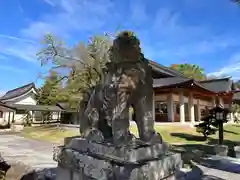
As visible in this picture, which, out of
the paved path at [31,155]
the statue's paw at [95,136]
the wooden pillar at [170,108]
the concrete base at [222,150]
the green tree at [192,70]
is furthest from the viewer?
the green tree at [192,70]

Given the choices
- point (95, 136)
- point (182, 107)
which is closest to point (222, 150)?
point (95, 136)

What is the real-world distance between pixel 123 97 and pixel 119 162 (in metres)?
0.84

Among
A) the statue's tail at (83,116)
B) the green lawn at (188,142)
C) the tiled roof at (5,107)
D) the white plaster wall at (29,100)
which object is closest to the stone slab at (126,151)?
the statue's tail at (83,116)

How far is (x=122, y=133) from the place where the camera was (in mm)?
2951

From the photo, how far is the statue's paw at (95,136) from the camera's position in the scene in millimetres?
3229

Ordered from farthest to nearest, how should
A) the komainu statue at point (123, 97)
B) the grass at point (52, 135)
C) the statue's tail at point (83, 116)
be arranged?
the grass at point (52, 135) → the statue's tail at point (83, 116) → the komainu statue at point (123, 97)

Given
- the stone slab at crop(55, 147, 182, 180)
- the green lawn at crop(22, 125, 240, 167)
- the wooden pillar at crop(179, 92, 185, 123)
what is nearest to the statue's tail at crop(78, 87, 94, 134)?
the stone slab at crop(55, 147, 182, 180)

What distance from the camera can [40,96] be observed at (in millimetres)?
37875

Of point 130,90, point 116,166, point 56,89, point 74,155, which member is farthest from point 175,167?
point 56,89

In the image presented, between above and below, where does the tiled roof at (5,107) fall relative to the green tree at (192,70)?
below

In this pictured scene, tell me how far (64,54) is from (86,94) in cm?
1837

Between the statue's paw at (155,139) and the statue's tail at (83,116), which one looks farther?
the statue's tail at (83,116)

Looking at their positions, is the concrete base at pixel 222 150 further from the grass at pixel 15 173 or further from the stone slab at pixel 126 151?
the grass at pixel 15 173

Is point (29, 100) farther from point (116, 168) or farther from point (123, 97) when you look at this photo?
point (116, 168)
